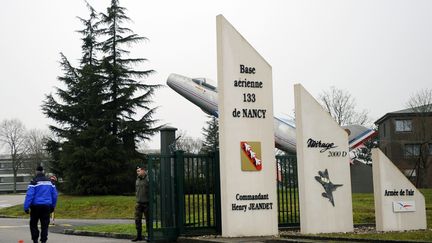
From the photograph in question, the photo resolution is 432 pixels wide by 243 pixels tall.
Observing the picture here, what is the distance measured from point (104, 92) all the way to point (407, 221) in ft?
97.9

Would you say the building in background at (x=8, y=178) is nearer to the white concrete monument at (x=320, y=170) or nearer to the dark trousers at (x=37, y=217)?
the dark trousers at (x=37, y=217)

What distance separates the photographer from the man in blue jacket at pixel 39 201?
43.0 feet

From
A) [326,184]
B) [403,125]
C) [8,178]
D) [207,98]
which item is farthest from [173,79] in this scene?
[8,178]

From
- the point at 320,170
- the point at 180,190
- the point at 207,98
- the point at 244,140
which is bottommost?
the point at 180,190

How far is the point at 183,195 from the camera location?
46.0 feet

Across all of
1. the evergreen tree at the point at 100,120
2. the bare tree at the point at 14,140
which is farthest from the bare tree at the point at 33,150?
the evergreen tree at the point at 100,120

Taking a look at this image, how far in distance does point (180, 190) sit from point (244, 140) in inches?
75.9

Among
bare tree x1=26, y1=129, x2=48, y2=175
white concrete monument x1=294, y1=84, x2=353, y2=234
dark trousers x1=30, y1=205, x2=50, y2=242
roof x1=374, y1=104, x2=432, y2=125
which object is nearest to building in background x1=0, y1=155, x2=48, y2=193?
bare tree x1=26, y1=129, x2=48, y2=175

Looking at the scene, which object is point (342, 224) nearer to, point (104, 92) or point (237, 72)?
point (237, 72)

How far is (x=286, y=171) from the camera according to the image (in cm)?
1655

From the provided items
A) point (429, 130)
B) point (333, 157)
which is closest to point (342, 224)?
point (333, 157)

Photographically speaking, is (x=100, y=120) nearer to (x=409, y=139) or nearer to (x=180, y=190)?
(x=180, y=190)

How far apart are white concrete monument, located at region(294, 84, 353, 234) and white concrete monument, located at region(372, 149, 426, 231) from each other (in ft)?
2.55

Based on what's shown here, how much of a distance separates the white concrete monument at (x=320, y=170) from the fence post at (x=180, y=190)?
9.29 ft
